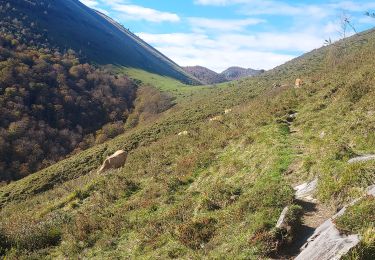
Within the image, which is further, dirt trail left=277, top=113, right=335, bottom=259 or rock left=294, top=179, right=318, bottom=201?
rock left=294, top=179, right=318, bottom=201

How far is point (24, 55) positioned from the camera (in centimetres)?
11738

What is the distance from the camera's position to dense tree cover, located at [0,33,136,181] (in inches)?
3236

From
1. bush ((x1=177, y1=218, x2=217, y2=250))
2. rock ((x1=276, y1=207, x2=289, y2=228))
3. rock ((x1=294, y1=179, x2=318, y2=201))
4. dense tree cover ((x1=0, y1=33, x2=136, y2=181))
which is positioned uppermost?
rock ((x1=294, y1=179, x2=318, y2=201))

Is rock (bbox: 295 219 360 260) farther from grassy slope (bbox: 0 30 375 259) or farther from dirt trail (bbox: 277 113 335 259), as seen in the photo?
grassy slope (bbox: 0 30 375 259)

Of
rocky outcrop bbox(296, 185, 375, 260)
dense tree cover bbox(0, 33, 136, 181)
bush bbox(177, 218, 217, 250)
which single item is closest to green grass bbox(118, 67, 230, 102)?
dense tree cover bbox(0, 33, 136, 181)

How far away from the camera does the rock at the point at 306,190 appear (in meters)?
12.2

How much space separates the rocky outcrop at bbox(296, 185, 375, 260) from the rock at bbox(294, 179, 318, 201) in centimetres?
265

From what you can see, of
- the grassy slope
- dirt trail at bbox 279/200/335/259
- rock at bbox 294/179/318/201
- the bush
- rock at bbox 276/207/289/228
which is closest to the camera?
dirt trail at bbox 279/200/335/259

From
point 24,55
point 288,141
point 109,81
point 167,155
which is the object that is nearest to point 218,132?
point 167,155

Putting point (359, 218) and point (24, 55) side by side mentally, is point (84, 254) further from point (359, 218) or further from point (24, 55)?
point (24, 55)

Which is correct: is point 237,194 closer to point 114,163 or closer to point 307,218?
point 307,218

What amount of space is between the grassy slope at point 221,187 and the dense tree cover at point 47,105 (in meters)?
62.1

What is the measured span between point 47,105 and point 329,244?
341ft

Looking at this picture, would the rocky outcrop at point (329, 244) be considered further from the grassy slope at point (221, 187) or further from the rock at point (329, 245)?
the grassy slope at point (221, 187)
